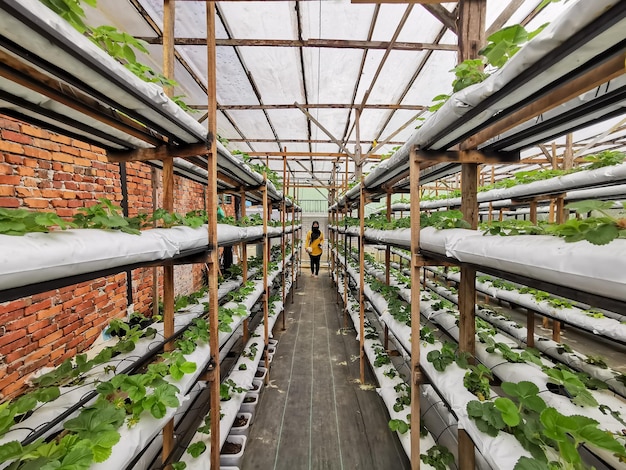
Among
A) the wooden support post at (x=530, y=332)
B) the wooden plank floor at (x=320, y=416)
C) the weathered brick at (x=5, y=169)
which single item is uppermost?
the weathered brick at (x=5, y=169)

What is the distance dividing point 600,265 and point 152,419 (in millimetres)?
1791

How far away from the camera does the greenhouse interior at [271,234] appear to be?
2.83 ft

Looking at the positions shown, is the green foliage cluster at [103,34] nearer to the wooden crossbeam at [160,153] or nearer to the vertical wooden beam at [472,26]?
the wooden crossbeam at [160,153]

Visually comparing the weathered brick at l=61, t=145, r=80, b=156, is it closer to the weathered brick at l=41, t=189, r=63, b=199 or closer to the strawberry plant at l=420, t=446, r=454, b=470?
the weathered brick at l=41, t=189, r=63, b=199

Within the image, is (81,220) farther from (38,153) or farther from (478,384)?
(478,384)

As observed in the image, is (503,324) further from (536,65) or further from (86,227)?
(86,227)

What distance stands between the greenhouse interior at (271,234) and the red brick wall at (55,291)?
18 mm

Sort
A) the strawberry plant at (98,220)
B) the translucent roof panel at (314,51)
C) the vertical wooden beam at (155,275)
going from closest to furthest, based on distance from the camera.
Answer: the strawberry plant at (98,220) → the translucent roof panel at (314,51) → the vertical wooden beam at (155,275)

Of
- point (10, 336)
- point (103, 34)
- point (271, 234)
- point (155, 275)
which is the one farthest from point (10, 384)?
point (271, 234)

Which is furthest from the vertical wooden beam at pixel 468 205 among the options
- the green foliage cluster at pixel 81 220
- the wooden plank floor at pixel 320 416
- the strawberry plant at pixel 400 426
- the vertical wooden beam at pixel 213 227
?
the green foliage cluster at pixel 81 220

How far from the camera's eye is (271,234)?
4379 mm

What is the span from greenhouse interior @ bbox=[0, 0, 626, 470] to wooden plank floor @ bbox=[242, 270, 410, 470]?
0.02 meters

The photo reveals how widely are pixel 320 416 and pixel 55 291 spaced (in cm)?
274

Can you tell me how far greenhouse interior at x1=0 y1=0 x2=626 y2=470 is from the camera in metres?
0.86
